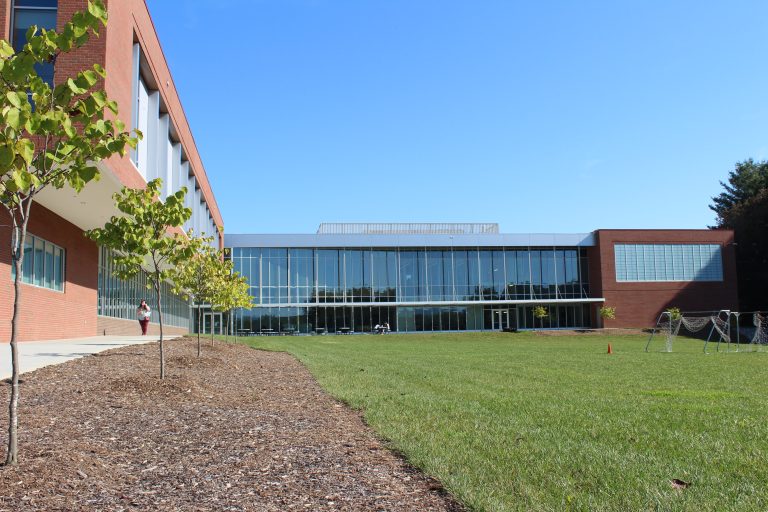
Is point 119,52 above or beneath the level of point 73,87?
above

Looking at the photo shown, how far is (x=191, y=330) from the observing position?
5934 centimetres

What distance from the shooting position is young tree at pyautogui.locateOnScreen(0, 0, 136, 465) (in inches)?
161

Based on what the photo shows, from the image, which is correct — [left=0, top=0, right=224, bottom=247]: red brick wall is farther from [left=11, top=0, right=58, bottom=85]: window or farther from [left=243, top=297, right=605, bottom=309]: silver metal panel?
[left=243, top=297, right=605, bottom=309]: silver metal panel

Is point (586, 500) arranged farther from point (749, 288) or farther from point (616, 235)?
point (749, 288)

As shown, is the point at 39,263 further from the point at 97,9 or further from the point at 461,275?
the point at 461,275

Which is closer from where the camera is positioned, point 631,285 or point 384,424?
point 384,424

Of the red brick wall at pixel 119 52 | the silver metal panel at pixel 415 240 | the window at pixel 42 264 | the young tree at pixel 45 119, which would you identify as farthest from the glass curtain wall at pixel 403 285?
the young tree at pixel 45 119

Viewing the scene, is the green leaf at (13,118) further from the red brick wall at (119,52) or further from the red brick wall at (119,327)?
the red brick wall at (119,327)

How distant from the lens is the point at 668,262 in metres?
61.5

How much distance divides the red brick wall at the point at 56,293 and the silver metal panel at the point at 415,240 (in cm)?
3054

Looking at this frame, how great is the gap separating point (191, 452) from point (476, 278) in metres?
56.3

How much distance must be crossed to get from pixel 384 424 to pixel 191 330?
54.8 m

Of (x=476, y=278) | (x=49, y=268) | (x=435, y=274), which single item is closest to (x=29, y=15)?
(x=49, y=268)

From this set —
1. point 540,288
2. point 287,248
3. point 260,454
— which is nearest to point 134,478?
point 260,454
